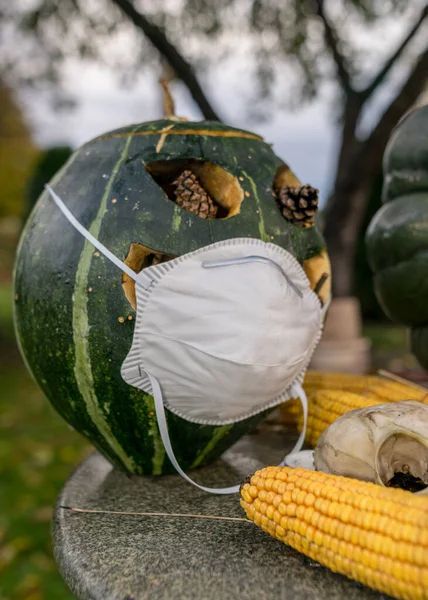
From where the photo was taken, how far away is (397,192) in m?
2.42

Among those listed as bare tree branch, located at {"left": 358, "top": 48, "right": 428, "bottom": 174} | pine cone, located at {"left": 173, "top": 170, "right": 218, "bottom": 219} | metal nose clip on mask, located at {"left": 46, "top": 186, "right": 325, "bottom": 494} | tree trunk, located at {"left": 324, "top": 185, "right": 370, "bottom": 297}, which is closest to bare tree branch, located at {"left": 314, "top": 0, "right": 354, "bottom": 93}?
bare tree branch, located at {"left": 358, "top": 48, "right": 428, "bottom": 174}

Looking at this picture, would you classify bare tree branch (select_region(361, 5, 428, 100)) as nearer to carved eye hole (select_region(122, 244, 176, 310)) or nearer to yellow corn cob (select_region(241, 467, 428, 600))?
carved eye hole (select_region(122, 244, 176, 310))

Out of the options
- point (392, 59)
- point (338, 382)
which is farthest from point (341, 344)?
point (338, 382)

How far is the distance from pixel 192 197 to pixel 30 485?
126 inches

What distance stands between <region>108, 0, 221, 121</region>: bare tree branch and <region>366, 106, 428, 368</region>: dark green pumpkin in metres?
3.00

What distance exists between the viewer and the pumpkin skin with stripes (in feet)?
5.47

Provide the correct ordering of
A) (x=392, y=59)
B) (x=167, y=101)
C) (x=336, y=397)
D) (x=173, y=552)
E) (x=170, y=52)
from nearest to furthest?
(x=173, y=552) → (x=336, y=397) → (x=167, y=101) → (x=170, y=52) → (x=392, y=59)

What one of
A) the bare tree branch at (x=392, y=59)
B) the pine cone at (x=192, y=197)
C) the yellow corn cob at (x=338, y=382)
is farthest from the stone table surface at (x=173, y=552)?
the bare tree branch at (x=392, y=59)

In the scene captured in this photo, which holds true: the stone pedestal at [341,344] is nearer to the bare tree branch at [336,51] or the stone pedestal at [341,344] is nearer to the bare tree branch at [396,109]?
the bare tree branch at [396,109]

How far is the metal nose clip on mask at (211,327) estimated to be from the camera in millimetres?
1610

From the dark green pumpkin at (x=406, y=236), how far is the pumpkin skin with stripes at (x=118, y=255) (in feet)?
1.61

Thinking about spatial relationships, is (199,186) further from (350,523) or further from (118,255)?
(350,523)

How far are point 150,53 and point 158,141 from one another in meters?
4.89

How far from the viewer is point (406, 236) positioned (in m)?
2.27
